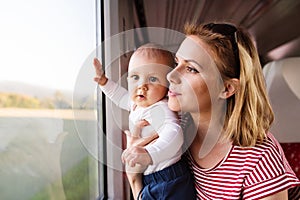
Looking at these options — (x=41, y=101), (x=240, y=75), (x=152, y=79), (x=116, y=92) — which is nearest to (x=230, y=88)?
(x=240, y=75)

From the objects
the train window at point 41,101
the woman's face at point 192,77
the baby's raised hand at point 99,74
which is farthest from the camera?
the baby's raised hand at point 99,74

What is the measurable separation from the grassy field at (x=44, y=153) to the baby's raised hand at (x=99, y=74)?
0.09 meters

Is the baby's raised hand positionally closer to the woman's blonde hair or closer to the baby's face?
the baby's face

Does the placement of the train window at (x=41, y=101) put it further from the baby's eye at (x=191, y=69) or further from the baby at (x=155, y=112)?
the baby's eye at (x=191, y=69)

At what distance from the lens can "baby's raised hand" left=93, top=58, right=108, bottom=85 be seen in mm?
844

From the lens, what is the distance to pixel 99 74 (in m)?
0.87

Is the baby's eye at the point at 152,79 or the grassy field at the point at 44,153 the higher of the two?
the baby's eye at the point at 152,79

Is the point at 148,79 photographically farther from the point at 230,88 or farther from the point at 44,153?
the point at 44,153

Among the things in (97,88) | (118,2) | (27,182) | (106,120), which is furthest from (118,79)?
(118,2)

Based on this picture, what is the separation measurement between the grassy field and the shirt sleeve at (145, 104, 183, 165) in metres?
0.22

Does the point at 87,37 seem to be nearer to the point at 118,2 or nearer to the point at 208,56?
the point at 118,2

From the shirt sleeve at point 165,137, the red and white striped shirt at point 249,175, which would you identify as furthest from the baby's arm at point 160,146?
the red and white striped shirt at point 249,175

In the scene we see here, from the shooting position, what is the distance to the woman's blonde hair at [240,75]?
0.75 metres

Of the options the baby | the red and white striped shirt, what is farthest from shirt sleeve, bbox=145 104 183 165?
the red and white striped shirt
